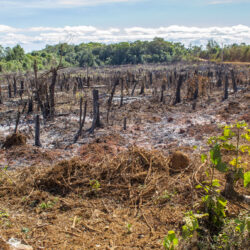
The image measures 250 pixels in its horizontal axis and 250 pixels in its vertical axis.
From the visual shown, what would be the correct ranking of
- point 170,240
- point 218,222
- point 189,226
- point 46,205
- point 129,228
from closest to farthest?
point 170,240 → point 189,226 → point 218,222 → point 129,228 → point 46,205

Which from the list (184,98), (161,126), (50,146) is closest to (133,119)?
(161,126)

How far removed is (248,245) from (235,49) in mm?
68705

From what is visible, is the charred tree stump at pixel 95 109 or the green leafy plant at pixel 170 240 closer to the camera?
the green leafy plant at pixel 170 240

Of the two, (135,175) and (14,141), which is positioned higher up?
(135,175)

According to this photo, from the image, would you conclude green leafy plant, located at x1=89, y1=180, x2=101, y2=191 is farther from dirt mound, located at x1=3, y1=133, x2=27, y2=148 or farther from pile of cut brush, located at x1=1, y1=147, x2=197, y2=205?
dirt mound, located at x1=3, y1=133, x2=27, y2=148

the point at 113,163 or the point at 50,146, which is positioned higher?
the point at 113,163

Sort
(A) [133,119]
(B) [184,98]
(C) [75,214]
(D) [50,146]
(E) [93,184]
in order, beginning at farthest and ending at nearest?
(B) [184,98] < (A) [133,119] < (D) [50,146] < (E) [93,184] < (C) [75,214]

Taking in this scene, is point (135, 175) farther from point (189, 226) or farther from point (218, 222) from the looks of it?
point (189, 226)

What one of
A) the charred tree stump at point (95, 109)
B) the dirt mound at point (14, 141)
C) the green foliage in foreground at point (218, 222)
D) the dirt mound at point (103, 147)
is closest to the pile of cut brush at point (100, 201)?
the green foliage in foreground at point (218, 222)

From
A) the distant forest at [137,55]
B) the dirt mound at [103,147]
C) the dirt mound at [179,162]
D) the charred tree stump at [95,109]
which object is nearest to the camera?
the dirt mound at [179,162]

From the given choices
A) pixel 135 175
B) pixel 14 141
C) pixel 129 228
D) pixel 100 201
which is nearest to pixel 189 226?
pixel 129 228

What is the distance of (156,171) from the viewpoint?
5492 millimetres

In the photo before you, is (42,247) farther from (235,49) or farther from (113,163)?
(235,49)

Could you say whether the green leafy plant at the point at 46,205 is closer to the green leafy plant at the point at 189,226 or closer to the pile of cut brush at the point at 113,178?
the pile of cut brush at the point at 113,178
